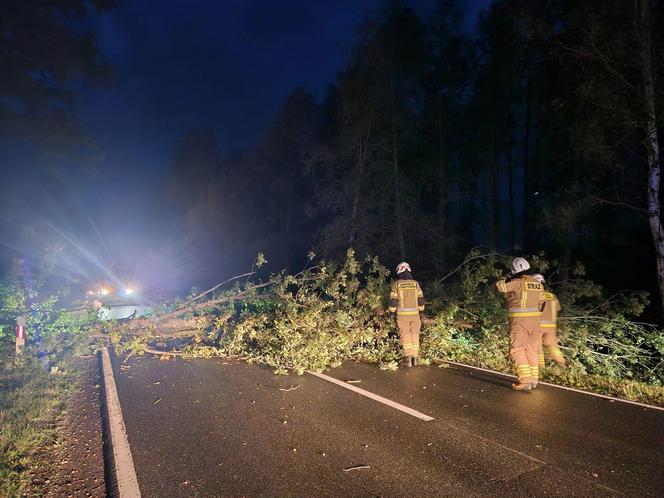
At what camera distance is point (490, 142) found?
20.4 metres

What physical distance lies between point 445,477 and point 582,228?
11.7 m

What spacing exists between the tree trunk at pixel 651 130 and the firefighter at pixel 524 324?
16.6 ft

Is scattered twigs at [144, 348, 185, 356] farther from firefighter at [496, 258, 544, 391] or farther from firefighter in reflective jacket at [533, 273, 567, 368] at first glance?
firefighter in reflective jacket at [533, 273, 567, 368]

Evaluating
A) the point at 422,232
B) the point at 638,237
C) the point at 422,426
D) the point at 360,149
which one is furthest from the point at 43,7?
the point at 638,237

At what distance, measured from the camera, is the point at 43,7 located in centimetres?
1271

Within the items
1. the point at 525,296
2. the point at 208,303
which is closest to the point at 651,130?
the point at 525,296

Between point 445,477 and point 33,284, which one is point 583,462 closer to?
point 445,477

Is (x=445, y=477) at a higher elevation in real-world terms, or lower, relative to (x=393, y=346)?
lower

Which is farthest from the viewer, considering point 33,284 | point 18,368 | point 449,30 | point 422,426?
point 449,30

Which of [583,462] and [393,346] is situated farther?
[393,346]

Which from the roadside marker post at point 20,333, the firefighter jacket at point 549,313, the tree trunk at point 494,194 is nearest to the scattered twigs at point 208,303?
the roadside marker post at point 20,333

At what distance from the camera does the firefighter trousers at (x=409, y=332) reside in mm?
6770

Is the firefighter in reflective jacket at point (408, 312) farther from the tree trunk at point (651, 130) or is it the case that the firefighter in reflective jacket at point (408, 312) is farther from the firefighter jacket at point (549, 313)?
the tree trunk at point (651, 130)

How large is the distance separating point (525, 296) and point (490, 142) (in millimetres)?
16740
